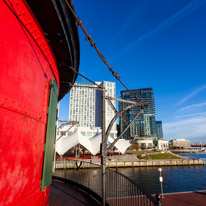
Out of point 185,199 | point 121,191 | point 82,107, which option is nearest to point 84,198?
point 121,191

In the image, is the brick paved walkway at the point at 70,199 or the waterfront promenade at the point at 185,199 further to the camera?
the waterfront promenade at the point at 185,199

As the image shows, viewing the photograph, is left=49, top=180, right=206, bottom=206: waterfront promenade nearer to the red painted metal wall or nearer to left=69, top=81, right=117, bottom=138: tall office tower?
the red painted metal wall

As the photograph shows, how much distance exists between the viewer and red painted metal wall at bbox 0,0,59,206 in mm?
1987

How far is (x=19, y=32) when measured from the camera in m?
Result: 2.37

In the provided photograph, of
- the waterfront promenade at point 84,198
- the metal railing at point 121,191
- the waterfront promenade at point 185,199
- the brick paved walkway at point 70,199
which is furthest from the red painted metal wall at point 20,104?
the waterfront promenade at point 185,199

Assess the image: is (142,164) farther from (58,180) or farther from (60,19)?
(60,19)

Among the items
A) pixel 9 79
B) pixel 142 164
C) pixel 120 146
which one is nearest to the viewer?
pixel 9 79

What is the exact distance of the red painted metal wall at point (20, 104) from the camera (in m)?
1.99

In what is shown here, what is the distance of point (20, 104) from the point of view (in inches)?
94.3

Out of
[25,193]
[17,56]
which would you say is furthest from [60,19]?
[25,193]

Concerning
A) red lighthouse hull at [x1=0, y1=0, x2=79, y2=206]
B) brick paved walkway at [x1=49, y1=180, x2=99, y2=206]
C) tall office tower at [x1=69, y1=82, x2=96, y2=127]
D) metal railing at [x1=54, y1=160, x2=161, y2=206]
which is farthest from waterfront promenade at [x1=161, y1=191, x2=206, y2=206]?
tall office tower at [x1=69, y1=82, x2=96, y2=127]

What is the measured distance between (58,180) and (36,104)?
9.22 metres

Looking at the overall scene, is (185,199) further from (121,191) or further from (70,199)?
(70,199)

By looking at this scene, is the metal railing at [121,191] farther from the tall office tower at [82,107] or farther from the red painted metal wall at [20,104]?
the tall office tower at [82,107]
